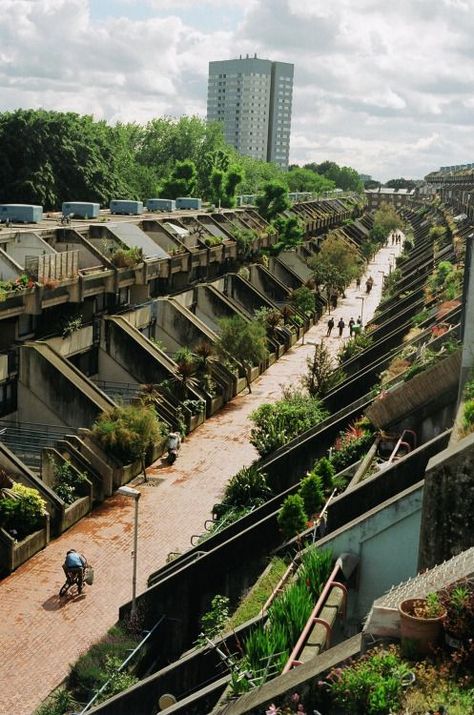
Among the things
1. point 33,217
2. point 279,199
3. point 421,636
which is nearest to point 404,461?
point 421,636

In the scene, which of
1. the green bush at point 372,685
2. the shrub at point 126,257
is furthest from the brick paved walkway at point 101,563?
the green bush at point 372,685

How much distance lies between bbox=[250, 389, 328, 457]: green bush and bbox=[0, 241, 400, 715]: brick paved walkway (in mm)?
2570

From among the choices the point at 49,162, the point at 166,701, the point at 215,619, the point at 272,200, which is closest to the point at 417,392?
the point at 215,619

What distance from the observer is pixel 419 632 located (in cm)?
991

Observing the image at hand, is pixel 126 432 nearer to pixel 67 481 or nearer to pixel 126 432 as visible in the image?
pixel 126 432

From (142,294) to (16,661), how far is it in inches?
1039

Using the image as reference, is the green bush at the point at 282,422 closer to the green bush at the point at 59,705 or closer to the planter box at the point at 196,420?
the planter box at the point at 196,420

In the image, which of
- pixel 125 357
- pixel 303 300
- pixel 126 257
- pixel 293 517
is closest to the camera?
pixel 293 517

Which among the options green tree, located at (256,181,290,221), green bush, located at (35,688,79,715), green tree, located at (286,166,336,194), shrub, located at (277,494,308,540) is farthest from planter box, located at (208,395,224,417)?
green tree, located at (286,166,336,194)

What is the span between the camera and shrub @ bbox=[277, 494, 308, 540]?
18.4 metres

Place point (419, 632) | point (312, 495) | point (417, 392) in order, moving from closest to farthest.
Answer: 1. point (419, 632)
2. point (312, 495)
3. point (417, 392)

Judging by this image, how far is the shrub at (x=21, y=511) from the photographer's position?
25.2m

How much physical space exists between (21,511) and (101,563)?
253cm

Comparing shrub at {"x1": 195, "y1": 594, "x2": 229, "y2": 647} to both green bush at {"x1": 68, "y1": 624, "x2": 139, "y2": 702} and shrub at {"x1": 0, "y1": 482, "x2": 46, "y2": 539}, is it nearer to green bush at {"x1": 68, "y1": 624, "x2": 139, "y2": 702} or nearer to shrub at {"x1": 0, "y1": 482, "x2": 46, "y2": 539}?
green bush at {"x1": 68, "y1": 624, "x2": 139, "y2": 702}
